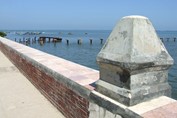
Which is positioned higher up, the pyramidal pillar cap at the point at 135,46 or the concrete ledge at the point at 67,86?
the pyramidal pillar cap at the point at 135,46

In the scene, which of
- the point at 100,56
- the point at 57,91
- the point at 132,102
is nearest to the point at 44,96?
the point at 57,91

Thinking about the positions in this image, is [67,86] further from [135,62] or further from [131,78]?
[135,62]

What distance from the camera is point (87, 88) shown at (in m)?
3.66

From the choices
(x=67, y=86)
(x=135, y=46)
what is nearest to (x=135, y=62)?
(x=135, y=46)

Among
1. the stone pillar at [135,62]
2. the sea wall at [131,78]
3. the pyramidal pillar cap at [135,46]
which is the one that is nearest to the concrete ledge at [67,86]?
the sea wall at [131,78]

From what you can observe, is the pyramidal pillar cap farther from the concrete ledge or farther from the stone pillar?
the concrete ledge

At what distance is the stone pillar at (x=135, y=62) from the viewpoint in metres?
2.66

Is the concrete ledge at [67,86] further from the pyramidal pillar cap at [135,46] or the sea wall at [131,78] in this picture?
the pyramidal pillar cap at [135,46]

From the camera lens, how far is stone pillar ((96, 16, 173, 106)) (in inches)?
105

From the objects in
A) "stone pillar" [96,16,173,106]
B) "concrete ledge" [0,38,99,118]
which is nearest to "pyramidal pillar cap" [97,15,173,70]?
"stone pillar" [96,16,173,106]

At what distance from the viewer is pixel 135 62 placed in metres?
2.60

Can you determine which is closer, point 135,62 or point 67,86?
point 135,62

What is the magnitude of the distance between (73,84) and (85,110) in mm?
575

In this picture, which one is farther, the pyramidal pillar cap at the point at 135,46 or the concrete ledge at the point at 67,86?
the concrete ledge at the point at 67,86
